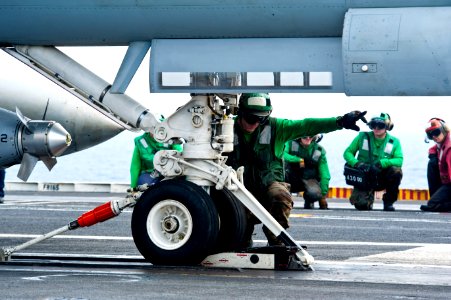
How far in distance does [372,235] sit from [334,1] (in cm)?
488

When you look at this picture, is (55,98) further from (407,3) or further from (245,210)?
(407,3)

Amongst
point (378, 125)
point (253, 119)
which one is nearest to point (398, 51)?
point (253, 119)

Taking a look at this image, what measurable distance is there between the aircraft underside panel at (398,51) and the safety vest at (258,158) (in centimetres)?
147

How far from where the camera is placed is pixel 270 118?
40.1ft

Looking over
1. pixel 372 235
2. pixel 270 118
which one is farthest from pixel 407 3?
pixel 372 235

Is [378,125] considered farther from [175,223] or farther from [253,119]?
[175,223]

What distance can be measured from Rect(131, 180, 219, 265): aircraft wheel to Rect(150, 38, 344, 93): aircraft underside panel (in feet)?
3.07

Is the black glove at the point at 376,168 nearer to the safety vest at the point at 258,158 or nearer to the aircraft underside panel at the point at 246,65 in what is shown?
the safety vest at the point at 258,158

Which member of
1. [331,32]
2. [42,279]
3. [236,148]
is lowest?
[42,279]

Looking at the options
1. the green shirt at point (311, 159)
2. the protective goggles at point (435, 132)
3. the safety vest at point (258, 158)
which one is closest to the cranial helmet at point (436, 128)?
the protective goggles at point (435, 132)

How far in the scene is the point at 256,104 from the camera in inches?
474

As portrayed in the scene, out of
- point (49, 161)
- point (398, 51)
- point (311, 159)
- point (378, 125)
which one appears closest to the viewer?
point (398, 51)

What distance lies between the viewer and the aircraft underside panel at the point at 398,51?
10.5 meters

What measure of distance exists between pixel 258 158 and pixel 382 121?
7401mm
